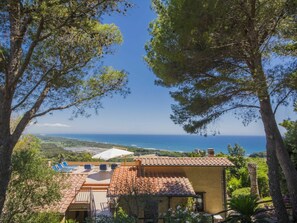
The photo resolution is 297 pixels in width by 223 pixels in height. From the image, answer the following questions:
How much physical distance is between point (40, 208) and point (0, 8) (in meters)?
4.76

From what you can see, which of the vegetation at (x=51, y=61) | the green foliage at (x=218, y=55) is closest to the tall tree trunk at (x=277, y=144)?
the green foliage at (x=218, y=55)

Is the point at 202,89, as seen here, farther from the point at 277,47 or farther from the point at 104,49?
the point at 104,49

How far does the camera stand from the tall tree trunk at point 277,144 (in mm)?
7496

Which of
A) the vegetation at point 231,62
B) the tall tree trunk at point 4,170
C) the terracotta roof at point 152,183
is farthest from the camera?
the terracotta roof at point 152,183

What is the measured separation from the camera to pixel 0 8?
16.3ft

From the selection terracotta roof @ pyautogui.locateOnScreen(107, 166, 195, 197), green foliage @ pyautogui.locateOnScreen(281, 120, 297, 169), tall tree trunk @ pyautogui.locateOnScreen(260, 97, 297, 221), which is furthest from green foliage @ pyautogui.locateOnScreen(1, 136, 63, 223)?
green foliage @ pyautogui.locateOnScreen(281, 120, 297, 169)

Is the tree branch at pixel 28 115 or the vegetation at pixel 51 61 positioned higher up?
the vegetation at pixel 51 61

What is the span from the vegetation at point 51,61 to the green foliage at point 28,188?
546 mm

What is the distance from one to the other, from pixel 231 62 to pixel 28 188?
6669 millimetres

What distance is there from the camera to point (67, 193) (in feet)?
35.8

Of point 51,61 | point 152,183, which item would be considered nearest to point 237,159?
point 152,183

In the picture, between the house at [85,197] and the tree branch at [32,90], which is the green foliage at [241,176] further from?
the tree branch at [32,90]

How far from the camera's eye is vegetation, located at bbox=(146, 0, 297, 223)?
23.1 feet

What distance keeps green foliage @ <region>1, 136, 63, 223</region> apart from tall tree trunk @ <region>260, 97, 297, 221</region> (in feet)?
19.8
